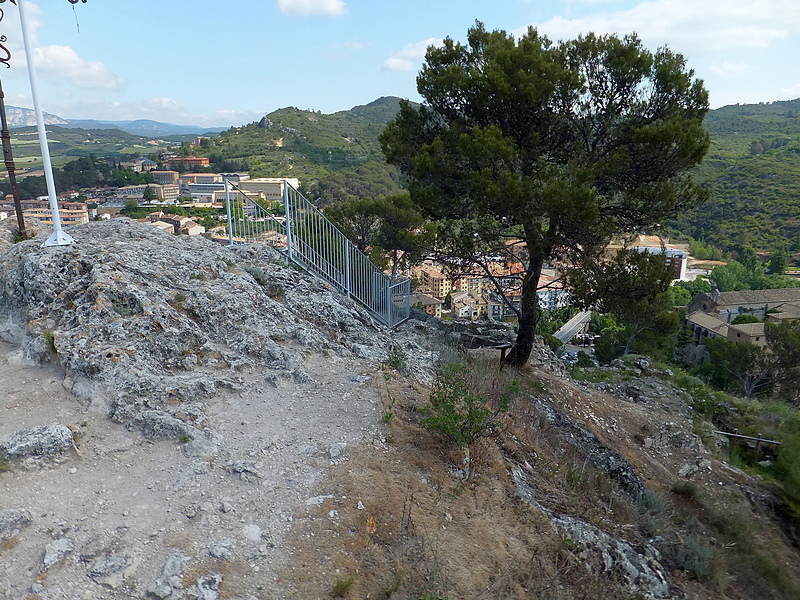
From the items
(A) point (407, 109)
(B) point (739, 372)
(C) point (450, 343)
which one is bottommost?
(B) point (739, 372)

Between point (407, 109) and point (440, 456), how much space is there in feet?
22.0

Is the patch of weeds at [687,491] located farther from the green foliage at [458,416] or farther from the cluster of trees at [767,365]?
the cluster of trees at [767,365]

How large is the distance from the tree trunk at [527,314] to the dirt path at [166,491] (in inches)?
171

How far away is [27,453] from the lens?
3.93m

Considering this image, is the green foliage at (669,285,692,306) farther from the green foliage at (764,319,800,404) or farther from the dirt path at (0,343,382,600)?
the dirt path at (0,343,382,600)

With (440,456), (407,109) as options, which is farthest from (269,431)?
(407,109)

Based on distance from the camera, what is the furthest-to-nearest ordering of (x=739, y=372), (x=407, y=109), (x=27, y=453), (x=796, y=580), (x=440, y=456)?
(x=739, y=372) → (x=407, y=109) → (x=796, y=580) → (x=440, y=456) → (x=27, y=453)

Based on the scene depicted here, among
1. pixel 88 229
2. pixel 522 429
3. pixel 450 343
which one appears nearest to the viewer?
pixel 522 429

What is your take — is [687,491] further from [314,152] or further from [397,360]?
[314,152]

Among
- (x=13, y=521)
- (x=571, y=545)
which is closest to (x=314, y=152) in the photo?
(x=13, y=521)

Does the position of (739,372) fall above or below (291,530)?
below

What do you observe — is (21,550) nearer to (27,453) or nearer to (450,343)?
(27,453)

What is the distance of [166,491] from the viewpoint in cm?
379

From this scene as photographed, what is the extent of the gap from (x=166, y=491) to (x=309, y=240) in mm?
5552
